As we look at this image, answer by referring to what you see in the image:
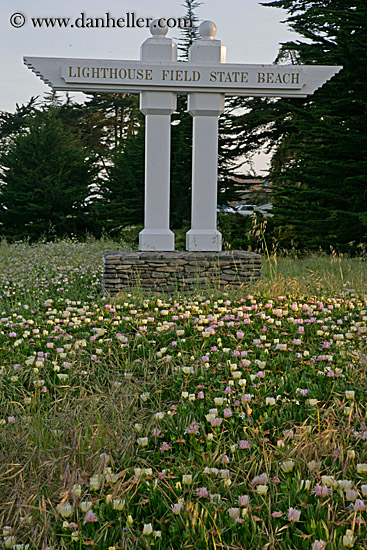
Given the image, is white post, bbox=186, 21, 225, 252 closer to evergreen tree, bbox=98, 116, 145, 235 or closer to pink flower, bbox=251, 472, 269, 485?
pink flower, bbox=251, 472, 269, 485

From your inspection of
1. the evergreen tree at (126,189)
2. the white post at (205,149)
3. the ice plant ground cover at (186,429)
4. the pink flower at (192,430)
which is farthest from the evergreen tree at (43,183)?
the pink flower at (192,430)

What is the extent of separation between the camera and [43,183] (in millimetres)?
16625

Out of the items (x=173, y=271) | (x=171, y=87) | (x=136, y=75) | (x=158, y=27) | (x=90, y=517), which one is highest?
(x=158, y=27)

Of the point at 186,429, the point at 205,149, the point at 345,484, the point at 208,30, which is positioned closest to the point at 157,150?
the point at 205,149

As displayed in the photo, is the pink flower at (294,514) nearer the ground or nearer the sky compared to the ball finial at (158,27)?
nearer the ground

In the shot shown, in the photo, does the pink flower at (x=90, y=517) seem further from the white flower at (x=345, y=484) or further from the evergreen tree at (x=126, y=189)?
the evergreen tree at (x=126, y=189)

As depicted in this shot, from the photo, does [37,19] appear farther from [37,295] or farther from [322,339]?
[322,339]

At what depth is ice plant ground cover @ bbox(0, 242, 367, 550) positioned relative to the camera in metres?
2.31

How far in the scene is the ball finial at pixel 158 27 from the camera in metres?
7.85

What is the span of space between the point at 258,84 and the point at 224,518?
6.85 m

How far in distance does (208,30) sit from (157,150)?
1.90 m

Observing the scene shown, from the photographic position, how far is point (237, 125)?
15875mm

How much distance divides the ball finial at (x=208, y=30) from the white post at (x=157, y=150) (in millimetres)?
493

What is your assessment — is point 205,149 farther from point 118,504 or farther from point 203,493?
point 118,504
